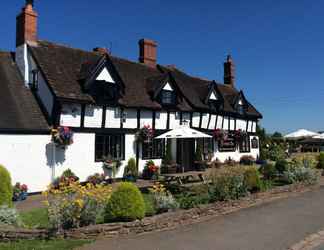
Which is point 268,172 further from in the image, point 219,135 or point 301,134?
point 301,134

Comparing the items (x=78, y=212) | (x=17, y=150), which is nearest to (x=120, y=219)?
(x=78, y=212)

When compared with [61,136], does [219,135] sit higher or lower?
higher

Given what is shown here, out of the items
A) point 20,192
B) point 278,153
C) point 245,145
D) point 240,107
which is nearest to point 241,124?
point 240,107

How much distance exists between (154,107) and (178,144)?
11.2 feet

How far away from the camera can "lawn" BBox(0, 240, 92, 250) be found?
6137mm

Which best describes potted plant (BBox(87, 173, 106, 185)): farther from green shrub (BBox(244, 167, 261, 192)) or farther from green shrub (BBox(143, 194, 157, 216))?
green shrub (BBox(244, 167, 261, 192))

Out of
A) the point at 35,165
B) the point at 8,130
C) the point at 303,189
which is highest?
the point at 8,130

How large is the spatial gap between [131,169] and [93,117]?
3255mm

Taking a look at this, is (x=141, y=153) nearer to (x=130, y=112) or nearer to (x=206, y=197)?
(x=130, y=112)

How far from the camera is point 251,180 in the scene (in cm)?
1120

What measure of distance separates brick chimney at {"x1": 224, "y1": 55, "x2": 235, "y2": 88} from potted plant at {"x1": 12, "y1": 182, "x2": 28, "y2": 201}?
2189cm

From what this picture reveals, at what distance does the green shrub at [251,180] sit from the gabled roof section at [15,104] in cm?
807

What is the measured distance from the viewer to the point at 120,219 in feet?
24.0

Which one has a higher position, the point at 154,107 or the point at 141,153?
the point at 154,107
